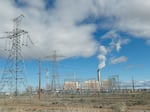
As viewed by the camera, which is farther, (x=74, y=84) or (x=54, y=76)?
(x=74, y=84)

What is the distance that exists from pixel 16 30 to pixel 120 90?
7012 centimetres

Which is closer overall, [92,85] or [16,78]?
[16,78]

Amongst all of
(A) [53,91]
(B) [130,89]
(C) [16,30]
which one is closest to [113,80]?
(B) [130,89]

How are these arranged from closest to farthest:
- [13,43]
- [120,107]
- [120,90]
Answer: [120,107] → [13,43] → [120,90]

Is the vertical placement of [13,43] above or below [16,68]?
above

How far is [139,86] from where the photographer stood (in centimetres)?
12581

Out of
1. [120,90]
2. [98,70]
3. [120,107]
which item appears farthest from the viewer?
[98,70]

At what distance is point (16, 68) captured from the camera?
134 feet

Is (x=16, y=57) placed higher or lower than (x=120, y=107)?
higher

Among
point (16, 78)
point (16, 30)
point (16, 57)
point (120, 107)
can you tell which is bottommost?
point (120, 107)

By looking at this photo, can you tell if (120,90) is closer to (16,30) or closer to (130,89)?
(130,89)

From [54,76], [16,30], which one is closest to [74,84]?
[54,76]

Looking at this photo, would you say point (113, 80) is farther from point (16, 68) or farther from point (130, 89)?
point (16, 68)

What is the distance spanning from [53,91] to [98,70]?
5069 centimetres
